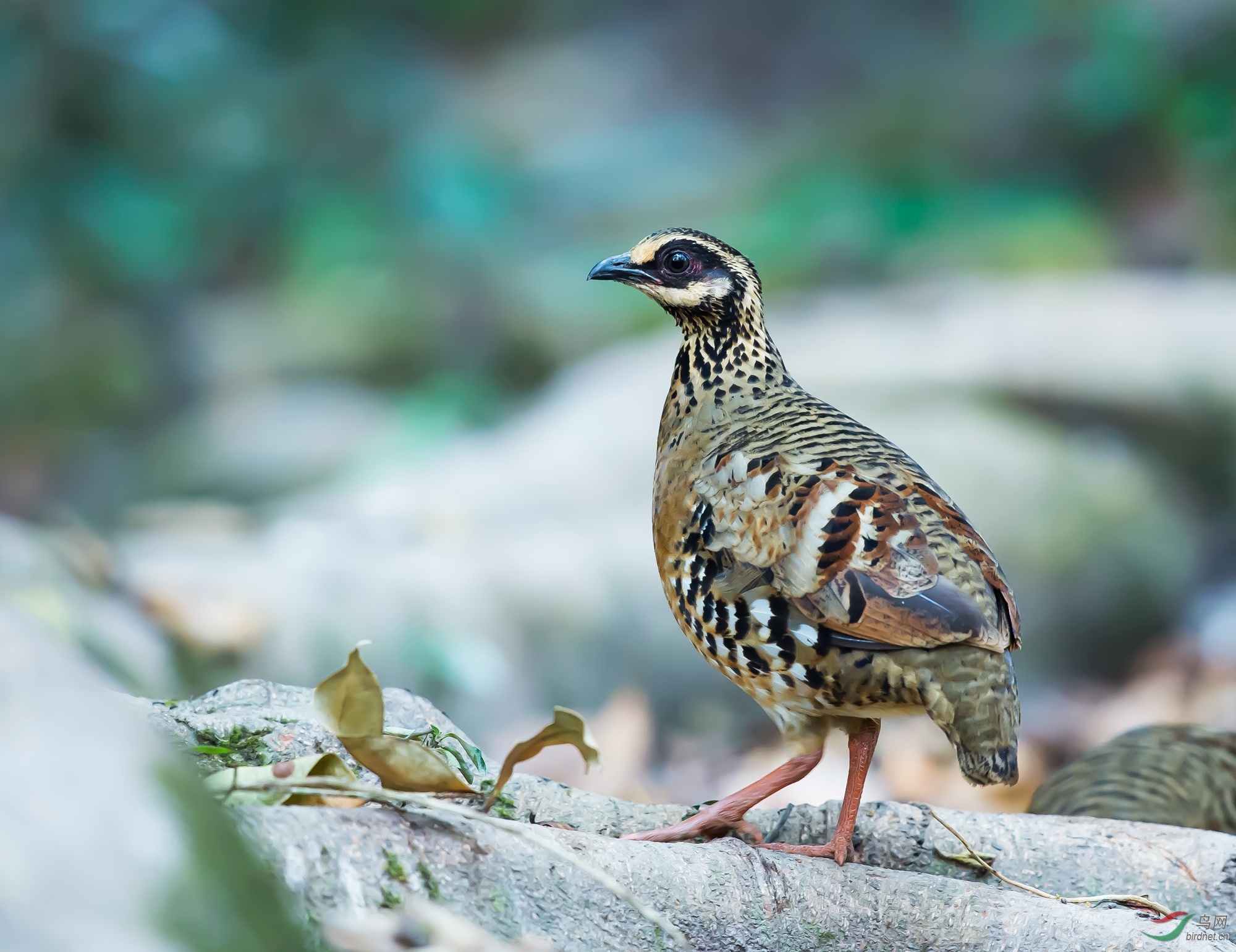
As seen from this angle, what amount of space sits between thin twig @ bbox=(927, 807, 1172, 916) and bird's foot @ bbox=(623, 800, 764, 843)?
49 cm

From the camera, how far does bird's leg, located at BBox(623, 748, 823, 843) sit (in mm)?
2990

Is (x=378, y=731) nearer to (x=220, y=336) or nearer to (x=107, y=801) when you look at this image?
(x=107, y=801)

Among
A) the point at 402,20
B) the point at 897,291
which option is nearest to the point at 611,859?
the point at 897,291

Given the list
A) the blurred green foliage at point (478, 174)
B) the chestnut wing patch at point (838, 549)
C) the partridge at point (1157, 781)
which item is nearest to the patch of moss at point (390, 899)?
the chestnut wing patch at point (838, 549)

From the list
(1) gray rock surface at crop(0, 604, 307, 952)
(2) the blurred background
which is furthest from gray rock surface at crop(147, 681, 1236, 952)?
Answer: (2) the blurred background

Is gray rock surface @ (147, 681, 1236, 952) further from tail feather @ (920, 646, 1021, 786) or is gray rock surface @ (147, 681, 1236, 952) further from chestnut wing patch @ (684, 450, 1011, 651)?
chestnut wing patch @ (684, 450, 1011, 651)

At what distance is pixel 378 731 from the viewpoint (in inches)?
90.4

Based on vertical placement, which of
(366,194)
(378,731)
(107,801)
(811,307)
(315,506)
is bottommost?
(107,801)

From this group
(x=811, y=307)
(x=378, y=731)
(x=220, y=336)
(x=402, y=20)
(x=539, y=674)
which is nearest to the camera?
(x=378, y=731)

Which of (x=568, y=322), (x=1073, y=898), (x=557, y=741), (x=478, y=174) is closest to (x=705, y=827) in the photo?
(x=557, y=741)

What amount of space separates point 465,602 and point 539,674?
1.73 feet

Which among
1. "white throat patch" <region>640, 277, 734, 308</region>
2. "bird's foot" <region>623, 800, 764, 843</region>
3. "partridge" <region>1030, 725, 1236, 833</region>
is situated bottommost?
"bird's foot" <region>623, 800, 764, 843</region>

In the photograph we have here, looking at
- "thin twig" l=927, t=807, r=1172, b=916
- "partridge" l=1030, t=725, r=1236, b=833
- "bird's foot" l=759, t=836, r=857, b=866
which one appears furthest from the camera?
"partridge" l=1030, t=725, r=1236, b=833

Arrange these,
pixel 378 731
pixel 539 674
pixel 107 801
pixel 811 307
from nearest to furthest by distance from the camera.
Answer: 1. pixel 107 801
2. pixel 378 731
3. pixel 539 674
4. pixel 811 307
